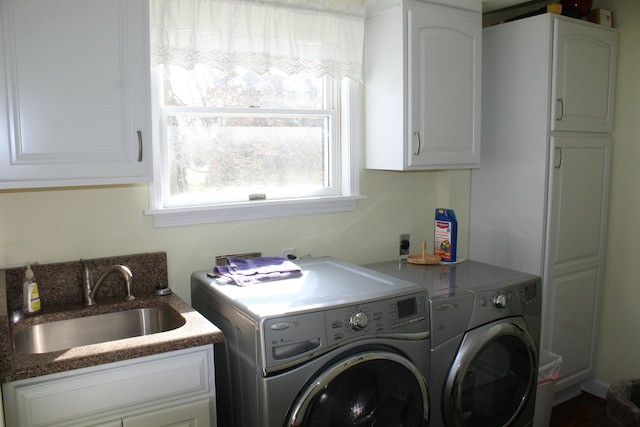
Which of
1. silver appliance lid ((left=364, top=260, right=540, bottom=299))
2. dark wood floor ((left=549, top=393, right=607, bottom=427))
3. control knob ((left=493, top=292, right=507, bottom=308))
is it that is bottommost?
→ dark wood floor ((left=549, top=393, right=607, bottom=427))

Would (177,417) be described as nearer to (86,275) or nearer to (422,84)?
(86,275)

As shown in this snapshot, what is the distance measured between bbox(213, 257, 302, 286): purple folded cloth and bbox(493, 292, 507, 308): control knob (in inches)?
33.5

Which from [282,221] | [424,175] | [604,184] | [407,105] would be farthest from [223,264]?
[604,184]

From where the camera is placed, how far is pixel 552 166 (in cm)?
274

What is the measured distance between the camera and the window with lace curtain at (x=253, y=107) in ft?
7.40

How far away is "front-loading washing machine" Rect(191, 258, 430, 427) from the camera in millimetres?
1736

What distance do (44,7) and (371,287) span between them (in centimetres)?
149

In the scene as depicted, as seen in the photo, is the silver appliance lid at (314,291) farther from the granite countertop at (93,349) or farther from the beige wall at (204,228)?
the beige wall at (204,228)

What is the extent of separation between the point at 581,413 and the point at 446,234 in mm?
1327

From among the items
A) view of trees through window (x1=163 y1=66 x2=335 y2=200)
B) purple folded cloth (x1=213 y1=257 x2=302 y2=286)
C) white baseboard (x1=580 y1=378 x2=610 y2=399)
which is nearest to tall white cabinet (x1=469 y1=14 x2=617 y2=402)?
white baseboard (x1=580 y1=378 x2=610 y2=399)

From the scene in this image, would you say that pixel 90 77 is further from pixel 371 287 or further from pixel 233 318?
pixel 371 287

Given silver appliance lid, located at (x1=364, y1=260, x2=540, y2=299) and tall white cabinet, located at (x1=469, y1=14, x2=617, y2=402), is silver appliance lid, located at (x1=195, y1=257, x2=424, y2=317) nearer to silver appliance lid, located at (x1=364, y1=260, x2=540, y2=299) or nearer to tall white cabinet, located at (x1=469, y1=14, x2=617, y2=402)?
silver appliance lid, located at (x1=364, y1=260, x2=540, y2=299)

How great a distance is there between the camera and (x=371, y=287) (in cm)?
209

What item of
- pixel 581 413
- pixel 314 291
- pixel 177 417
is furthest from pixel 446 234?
pixel 177 417
